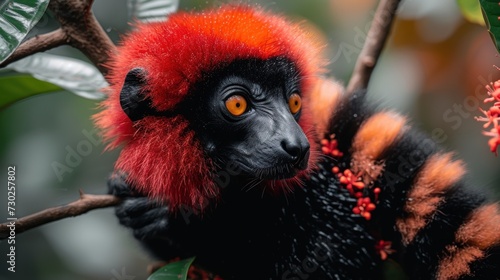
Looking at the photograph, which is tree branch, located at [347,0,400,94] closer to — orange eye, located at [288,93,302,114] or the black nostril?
orange eye, located at [288,93,302,114]

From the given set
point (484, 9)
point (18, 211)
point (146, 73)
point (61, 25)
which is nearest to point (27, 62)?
point (61, 25)

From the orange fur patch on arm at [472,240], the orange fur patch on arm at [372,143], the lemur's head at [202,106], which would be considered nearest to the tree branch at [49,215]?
the lemur's head at [202,106]

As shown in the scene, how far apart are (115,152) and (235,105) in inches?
70.2

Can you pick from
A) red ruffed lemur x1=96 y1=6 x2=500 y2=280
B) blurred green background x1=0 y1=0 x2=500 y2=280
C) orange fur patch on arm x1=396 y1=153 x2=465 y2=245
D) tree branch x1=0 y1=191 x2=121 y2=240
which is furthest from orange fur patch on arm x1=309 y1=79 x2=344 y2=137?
tree branch x1=0 y1=191 x2=121 y2=240

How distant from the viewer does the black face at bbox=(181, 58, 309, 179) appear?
1.79m

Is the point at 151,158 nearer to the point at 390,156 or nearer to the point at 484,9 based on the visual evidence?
the point at 390,156

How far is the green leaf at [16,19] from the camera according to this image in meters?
1.52

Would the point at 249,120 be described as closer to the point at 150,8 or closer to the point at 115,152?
the point at 150,8

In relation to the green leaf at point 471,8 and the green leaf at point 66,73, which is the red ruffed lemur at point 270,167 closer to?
the green leaf at point 66,73

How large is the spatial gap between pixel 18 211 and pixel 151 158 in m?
1.48

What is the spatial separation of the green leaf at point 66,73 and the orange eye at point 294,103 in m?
0.68

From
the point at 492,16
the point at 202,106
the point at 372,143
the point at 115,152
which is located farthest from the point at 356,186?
the point at 115,152

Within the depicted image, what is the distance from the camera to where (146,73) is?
1.86m

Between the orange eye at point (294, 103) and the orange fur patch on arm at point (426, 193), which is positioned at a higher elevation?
the orange eye at point (294, 103)
